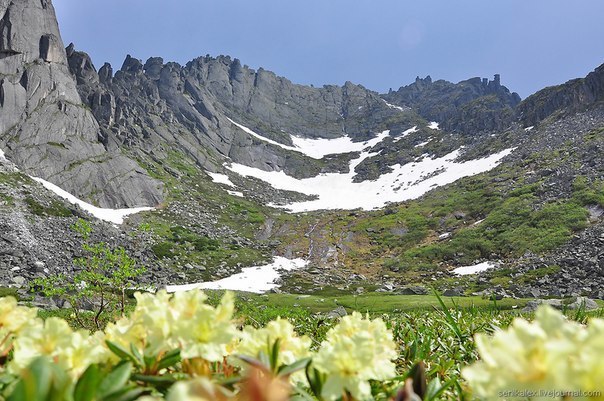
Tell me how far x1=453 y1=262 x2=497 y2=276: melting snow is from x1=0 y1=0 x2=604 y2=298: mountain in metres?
0.39

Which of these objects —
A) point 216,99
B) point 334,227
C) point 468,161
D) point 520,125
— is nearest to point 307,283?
point 334,227

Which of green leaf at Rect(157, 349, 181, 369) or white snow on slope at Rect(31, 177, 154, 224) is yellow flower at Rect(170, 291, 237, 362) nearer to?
green leaf at Rect(157, 349, 181, 369)

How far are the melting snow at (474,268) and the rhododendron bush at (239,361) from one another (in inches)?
1841

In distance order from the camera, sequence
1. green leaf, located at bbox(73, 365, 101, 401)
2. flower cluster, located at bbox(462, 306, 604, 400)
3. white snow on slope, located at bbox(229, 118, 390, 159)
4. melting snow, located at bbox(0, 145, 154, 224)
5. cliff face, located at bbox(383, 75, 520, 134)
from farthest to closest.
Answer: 1. white snow on slope, located at bbox(229, 118, 390, 159)
2. cliff face, located at bbox(383, 75, 520, 134)
3. melting snow, located at bbox(0, 145, 154, 224)
4. green leaf, located at bbox(73, 365, 101, 401)
5. flower cluster, located at bbox(462, 306, 604, 400)

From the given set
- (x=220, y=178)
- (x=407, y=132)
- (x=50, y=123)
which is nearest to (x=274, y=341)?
(x=50, y=123)

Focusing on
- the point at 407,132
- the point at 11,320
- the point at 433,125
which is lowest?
the point at 11,320

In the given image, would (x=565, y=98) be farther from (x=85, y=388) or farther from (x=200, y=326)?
(x=85, y=388)

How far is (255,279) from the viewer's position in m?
45.1

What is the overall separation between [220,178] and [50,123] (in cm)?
3861

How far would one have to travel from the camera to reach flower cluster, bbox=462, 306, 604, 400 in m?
0.72

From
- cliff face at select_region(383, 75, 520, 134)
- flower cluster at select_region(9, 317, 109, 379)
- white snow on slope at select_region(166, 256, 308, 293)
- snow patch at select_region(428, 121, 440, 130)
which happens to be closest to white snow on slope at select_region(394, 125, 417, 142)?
snow patch at select_region(428, 121, 440, 130)

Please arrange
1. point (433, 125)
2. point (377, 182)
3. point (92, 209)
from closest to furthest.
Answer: point (92, 209)
point (377, 182)
point (433, 125)

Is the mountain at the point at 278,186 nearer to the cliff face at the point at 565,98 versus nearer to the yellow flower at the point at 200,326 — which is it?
the cliff face at the point at 565,98

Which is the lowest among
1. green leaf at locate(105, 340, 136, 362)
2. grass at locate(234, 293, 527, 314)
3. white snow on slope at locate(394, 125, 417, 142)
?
grass at locate(234, 293, 527, 314)
